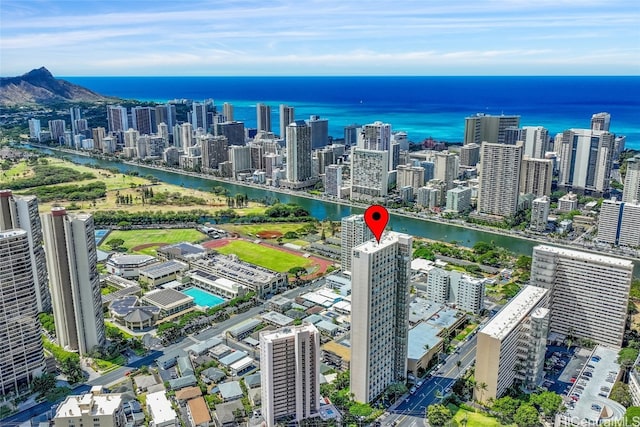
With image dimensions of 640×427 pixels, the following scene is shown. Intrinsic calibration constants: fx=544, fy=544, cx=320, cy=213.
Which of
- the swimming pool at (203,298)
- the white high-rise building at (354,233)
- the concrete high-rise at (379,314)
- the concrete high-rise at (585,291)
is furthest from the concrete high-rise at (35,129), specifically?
the concrete high-rise at (585,291)

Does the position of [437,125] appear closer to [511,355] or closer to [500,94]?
[500,94]

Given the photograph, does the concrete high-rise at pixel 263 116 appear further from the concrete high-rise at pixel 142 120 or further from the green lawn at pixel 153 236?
the green lawn at pixel 153 236

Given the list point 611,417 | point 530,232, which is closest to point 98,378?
point 611,417

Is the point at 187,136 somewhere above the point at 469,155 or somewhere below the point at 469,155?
above

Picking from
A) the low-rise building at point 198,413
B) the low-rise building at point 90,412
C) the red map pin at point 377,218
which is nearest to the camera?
the low-rise building at point 90,412

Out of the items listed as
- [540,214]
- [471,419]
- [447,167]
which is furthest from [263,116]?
[471,419]

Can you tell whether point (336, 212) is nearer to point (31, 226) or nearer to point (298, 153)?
point (298, 153)

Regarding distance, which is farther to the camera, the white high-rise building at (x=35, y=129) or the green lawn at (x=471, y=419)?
the white high-rise building at (x=35, y=129)
